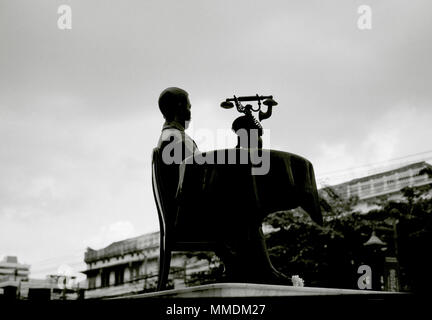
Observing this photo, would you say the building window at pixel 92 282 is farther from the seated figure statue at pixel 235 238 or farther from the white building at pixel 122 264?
the seated figure statue at pixel 235 238

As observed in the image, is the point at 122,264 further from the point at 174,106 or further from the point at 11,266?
the point at 174,106

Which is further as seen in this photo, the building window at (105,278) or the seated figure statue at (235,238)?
the building window at (105,278)

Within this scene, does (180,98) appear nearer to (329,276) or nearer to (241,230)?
(241,230)

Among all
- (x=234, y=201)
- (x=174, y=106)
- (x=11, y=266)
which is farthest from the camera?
(x=11, y=266)

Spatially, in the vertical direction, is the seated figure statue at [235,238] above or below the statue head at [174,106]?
below

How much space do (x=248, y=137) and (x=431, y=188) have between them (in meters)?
14.1

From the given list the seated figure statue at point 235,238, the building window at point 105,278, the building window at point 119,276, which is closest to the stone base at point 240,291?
the seated figure statue at point 235,238

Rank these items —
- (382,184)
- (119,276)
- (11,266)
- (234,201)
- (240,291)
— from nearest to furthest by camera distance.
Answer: (240,291), (234,201), (382,184), (119,276), (11,266)

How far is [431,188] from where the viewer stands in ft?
59.1

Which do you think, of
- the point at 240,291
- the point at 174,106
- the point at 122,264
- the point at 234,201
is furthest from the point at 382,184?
the point at 240,291

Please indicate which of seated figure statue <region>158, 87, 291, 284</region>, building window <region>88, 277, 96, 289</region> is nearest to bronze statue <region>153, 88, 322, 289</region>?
seated figure statue <region>158, 87, 291, 284</region>

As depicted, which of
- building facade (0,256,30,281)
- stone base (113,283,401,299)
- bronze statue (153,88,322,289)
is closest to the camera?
stone base (113,283,401,299)

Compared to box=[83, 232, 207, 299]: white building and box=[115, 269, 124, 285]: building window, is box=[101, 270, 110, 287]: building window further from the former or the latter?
box=[115, 269, 124, 285]: building window

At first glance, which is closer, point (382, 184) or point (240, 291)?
point (240, 291)
